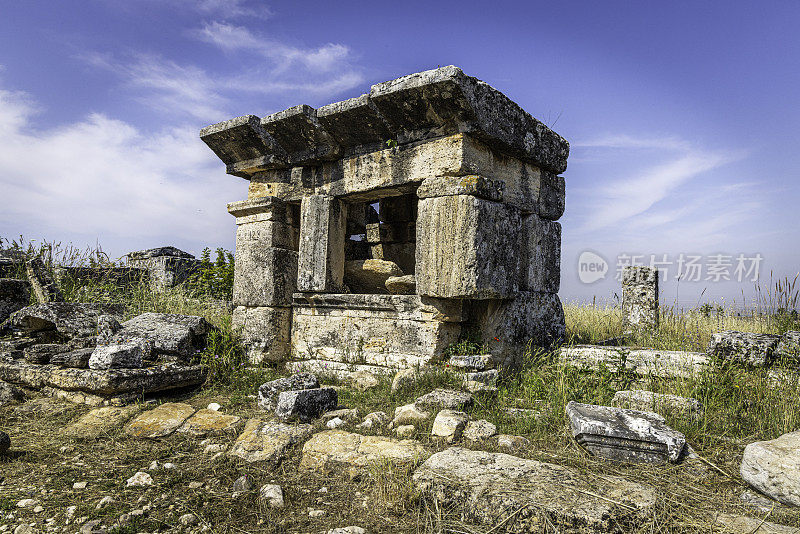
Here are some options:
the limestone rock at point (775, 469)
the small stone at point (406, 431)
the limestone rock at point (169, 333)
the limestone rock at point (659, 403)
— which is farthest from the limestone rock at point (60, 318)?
the limestone rock at point (775, 469)

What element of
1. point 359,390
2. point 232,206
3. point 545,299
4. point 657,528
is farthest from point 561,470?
point 232,206

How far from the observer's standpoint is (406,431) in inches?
141

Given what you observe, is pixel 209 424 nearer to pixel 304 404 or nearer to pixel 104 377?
pixel 304 404

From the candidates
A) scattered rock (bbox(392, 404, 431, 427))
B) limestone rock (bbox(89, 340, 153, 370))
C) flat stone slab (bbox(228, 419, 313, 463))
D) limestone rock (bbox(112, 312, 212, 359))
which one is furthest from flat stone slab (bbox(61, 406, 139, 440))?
scattered rock (bbox(392, 404, 431, 427))

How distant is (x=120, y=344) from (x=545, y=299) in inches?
174

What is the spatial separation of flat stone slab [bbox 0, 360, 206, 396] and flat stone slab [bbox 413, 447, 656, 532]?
3110 millimetres

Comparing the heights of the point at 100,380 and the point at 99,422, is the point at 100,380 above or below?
above

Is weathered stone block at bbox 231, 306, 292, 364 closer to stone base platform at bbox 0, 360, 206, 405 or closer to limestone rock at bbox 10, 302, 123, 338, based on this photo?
stone base platform at bbox 0, 360, 206, 405

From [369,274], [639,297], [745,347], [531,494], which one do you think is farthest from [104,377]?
[639,297]

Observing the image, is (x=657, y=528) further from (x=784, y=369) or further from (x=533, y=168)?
(x=533, y=168)

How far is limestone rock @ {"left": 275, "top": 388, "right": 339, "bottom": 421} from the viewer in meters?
3.97

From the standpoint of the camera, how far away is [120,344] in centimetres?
492

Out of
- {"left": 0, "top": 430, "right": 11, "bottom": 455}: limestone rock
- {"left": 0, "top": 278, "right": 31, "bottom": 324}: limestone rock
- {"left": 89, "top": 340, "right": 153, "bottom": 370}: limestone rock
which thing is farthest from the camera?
{"left": 0, "top": 278, "right": 31, "bottom": 324}: limestone rock

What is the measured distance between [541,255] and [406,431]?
275 centimetres
